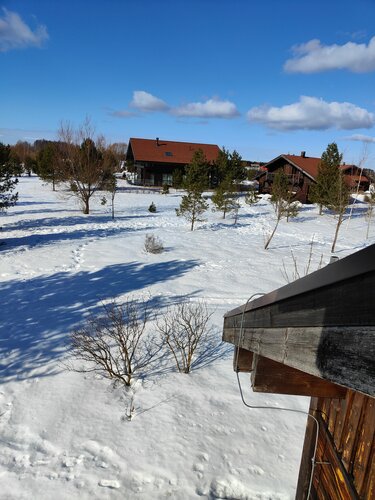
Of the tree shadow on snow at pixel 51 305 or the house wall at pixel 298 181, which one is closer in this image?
the tree shadow on snow at pixel 51 305

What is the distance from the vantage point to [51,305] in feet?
32.7

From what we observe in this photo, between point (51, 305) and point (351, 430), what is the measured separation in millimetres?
9396

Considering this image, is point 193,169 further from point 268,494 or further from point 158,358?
point 268,494

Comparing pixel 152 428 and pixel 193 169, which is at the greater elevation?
pixel 193 169

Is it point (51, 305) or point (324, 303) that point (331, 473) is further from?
point (51, 305)

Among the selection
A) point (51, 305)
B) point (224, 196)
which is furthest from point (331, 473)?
point (224, 196)

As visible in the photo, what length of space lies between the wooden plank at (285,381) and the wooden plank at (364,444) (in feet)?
0.90

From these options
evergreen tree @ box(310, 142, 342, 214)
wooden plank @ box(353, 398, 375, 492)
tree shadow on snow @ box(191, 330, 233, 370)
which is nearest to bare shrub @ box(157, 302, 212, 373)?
tree shadow on snow @ box(191, 330, 233, 370)

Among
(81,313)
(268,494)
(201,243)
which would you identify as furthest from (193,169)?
(268,494)

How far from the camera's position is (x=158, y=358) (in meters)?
7.55

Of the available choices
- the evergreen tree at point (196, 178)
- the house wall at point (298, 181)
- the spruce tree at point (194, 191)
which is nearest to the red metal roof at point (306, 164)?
the house wall at point (298, 181)

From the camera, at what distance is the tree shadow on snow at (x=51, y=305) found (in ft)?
23.9

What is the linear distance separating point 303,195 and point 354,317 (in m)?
40.0

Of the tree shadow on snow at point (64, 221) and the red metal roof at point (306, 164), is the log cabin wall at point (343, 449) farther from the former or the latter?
the red metal roof at point (306, 164)
